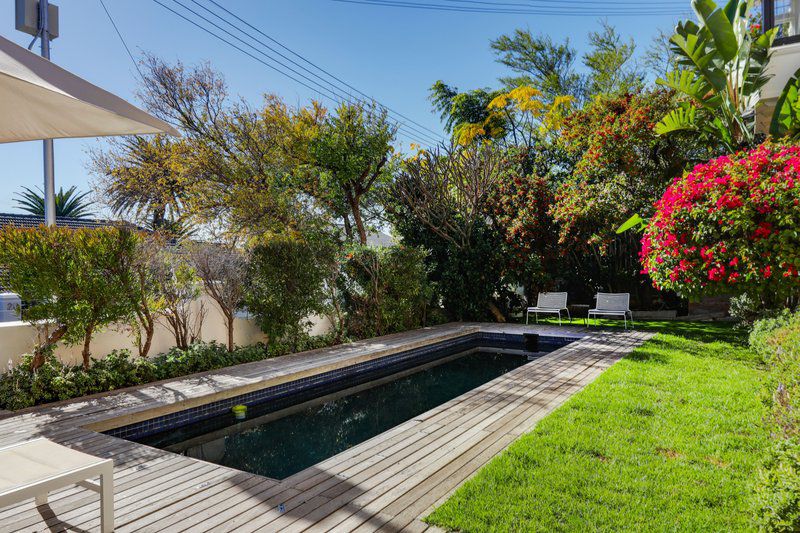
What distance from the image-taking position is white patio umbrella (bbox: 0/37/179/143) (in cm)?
253

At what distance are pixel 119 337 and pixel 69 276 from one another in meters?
1.45

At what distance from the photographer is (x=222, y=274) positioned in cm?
741

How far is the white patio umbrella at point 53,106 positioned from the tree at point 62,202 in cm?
2717

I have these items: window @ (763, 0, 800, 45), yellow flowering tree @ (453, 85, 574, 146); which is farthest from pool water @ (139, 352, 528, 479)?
yellow flowering tree @ (453, 85, 574, 146)

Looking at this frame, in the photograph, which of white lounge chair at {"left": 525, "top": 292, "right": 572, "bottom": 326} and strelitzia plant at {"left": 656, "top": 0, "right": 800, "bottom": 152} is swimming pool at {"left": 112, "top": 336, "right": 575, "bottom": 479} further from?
strelitzia plant at {"left": 656, "top": 0, "right": 800, "bottom": 152}

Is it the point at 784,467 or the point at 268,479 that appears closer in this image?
the point at 784,467

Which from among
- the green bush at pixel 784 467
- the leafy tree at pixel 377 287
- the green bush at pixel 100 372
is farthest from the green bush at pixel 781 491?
the leafy tree at pixel 377 287

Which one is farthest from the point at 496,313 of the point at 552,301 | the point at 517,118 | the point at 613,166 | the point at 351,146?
the point at 517,118

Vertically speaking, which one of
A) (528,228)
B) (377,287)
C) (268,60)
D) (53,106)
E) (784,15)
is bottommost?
(377,287)

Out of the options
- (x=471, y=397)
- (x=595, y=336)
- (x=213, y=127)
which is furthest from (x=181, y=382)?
(x=213, y=127)

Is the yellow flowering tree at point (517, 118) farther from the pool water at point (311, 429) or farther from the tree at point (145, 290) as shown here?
the tree at point (145, 290)

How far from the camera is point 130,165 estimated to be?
1567cm

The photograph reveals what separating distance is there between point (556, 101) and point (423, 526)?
1631 centimetres

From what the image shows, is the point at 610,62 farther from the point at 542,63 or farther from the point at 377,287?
the point at 377,287
